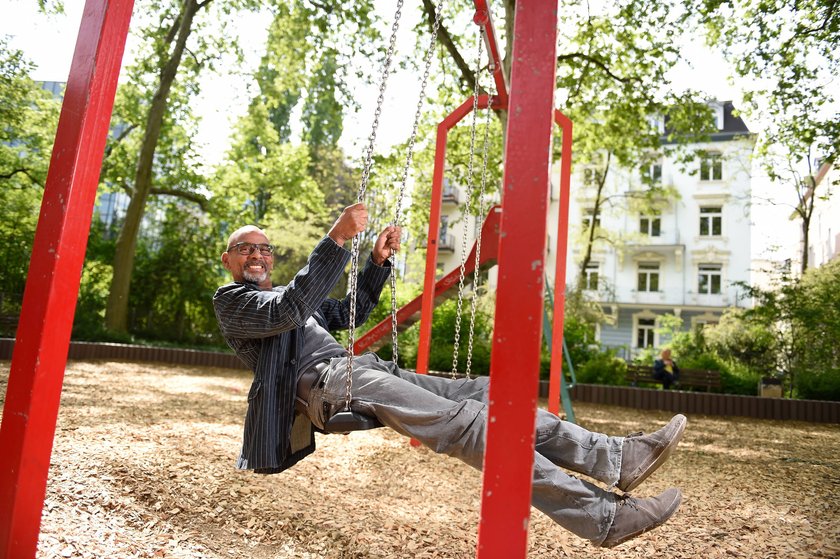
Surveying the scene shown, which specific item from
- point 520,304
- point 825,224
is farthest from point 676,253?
point 520,304

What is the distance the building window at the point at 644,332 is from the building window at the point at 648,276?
1.33 metres

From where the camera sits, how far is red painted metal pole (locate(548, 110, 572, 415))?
15.2ft

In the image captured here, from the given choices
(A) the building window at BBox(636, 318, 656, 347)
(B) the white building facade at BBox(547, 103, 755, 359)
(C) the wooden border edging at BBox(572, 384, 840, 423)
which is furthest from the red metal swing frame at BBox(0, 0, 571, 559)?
(A) the building window at BBox(636, 318, 656, 347)

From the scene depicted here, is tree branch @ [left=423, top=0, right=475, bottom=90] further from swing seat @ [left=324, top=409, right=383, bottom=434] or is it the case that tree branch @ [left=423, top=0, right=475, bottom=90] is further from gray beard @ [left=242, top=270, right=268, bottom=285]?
swing seat @ [left=324, top=409, right=383, bottom=434]

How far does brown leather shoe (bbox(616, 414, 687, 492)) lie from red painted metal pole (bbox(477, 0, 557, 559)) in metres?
0.91

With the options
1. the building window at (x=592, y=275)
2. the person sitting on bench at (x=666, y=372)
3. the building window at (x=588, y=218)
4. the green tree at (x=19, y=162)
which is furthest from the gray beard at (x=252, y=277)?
the building window at (x=592, y=275)

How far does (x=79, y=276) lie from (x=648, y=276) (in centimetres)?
2451

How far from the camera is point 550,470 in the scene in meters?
1.81

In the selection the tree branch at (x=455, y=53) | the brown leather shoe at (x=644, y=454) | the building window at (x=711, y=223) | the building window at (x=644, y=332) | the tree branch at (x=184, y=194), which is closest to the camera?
the brown leather shoe at (x=644, y=454)

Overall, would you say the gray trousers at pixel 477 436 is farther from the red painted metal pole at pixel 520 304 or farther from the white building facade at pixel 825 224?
the white building facade at pixel 825 224

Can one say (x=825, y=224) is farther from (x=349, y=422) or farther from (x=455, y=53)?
(x=349, y=422)

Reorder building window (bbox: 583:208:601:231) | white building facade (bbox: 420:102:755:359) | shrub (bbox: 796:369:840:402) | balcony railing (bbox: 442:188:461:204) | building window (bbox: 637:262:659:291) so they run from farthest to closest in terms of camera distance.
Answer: building window (bbox: 637:262:659:291) < white building facade (bbox: 420:102:755:359) < balcony railing (bbox: 442:188:461:204) < building window (bbox: 583:208:601:231) < shrub (bbox: 796:369:840:402)

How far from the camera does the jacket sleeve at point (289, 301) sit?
2014 mm

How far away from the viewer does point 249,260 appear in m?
2.52
